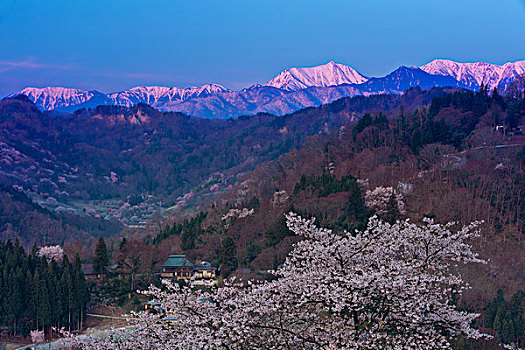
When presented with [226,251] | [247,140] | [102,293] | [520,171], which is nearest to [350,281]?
[226,251]

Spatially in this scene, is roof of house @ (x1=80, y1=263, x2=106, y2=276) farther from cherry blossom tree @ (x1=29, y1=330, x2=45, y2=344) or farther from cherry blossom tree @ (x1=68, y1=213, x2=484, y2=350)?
cherry blossom tree @ (x1=68, y1=213, x2=484, y2=350)

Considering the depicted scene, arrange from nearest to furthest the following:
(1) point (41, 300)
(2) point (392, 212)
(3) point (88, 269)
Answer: (1) point (41, 300), (2) point (392, 212), (3) point (88, 269)

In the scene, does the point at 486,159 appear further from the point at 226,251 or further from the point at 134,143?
the point at 134,143

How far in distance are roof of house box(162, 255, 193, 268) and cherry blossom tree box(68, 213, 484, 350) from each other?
87.1ft

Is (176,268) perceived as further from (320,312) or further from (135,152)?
(135,152)

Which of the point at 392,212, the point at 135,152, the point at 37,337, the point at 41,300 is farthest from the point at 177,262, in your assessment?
the point at 135,152

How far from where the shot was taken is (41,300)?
95.6 ft

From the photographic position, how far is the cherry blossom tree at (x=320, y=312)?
6.69 m

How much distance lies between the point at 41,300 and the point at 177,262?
8941 millimetres

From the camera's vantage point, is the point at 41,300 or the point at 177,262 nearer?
the point at 41,300

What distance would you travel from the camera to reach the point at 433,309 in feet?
24.3

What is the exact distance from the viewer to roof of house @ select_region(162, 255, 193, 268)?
34031 millimetres

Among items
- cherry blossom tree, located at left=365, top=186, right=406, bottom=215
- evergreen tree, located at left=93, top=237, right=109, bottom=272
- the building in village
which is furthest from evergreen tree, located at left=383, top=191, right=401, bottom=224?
evergreen tree, located at left=93, top=237, right=109, bottom=272

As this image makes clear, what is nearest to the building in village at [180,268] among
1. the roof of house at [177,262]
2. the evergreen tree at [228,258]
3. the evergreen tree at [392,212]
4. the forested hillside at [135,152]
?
the roof of house at [177,262]
